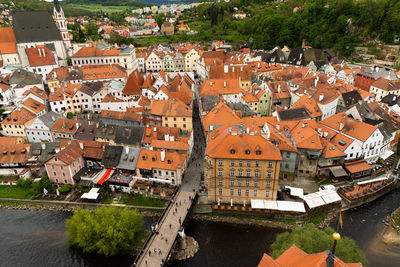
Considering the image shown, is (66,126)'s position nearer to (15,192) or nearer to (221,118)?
(15,192)

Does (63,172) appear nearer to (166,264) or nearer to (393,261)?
(166,264)

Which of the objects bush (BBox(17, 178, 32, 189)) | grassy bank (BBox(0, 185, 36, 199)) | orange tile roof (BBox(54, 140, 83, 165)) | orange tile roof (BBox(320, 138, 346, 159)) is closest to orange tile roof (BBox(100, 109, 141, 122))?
orange tile roof (BBox(54, 140, 83, 165))

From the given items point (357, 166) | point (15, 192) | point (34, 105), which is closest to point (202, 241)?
point (357, 166)

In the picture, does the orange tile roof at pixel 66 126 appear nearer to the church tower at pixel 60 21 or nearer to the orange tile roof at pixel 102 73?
the orange tile roof at pixel 102 73

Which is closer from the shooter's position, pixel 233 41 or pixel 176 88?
pixel 176 88

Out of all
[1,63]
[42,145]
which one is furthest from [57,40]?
[42,145]

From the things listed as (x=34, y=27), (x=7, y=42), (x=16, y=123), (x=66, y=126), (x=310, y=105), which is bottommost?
(x=66, y=126)
